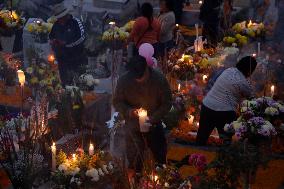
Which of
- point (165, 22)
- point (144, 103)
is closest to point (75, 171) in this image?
point (144, 103)

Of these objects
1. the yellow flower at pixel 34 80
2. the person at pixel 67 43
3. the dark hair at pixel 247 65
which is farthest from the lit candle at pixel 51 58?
the dark hair at pixel 247 65

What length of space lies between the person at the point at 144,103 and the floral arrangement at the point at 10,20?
499 centimetres

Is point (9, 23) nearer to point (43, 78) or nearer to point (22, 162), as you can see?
point (43, 78)

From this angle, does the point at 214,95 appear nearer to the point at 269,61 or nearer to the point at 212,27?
the point at 269,61

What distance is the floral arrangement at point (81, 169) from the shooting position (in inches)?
208

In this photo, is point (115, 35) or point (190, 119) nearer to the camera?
point (190, 119)

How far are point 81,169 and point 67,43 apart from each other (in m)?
3.84

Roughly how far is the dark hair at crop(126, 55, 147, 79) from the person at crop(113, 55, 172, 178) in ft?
0.05

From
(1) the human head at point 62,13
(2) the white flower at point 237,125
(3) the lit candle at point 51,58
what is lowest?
(2) the white flower at point 237,125

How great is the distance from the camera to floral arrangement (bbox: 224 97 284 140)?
18.1 feet

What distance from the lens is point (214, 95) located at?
258 inches

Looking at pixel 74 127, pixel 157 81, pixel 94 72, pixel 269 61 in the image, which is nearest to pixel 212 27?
pixel 269 61

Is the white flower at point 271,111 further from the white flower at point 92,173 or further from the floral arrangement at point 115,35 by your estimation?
the floral arrangement at point 115,35

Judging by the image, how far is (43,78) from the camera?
26.3 feet
